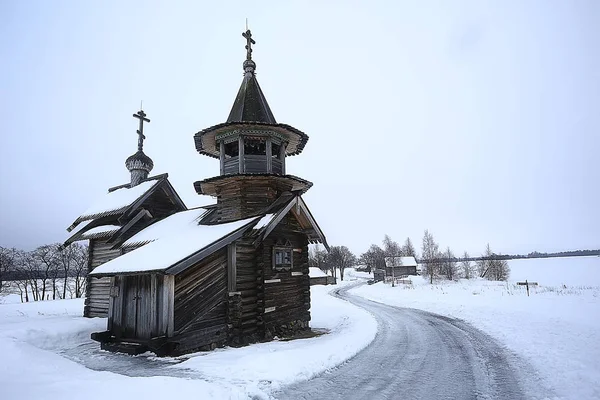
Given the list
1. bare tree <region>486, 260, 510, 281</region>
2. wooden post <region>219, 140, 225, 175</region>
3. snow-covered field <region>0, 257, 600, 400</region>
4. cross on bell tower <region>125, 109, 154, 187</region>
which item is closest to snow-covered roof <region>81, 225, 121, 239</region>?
cross on bell tower <region>125, 109, 154, 187</region>

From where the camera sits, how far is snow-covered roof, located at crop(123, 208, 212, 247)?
55.5ft

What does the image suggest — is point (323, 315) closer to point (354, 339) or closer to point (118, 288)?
point (354, 339)

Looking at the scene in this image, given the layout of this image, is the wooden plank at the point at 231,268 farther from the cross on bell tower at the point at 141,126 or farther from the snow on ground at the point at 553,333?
the cross on bell tower at the point at 141,126

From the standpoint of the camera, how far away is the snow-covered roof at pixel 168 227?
16908 mm

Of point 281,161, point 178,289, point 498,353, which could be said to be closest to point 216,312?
point 178,289

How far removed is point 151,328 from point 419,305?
20.4 m

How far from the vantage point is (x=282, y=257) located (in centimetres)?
1583

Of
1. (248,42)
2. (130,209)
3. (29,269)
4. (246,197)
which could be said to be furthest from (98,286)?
(29,269)

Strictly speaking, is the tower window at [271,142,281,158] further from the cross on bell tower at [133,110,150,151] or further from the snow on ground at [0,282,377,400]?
the cross on bell tower at [133,110,150,151]

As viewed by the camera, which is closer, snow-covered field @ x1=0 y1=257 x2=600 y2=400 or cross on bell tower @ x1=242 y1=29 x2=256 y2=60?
snow-covered field @ x1=0 y1=257 x2=600 y2=400

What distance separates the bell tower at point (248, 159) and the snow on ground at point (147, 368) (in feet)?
22.7

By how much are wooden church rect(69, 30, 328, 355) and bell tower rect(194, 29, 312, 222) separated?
50mm

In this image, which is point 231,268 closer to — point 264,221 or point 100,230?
point 264,221

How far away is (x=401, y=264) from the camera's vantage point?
85.9 metres
